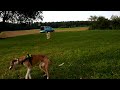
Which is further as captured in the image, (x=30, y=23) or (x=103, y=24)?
(x=103, y=24)

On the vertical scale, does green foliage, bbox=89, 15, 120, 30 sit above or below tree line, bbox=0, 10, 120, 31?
below

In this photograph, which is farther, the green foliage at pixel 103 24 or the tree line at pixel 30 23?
the green foliage at pixel 103 24

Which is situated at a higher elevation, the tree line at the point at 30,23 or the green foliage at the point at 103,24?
the tree line at the point at 30,23

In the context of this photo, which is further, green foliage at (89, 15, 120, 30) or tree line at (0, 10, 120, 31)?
green foliage at (89, 15, 120, 30)
